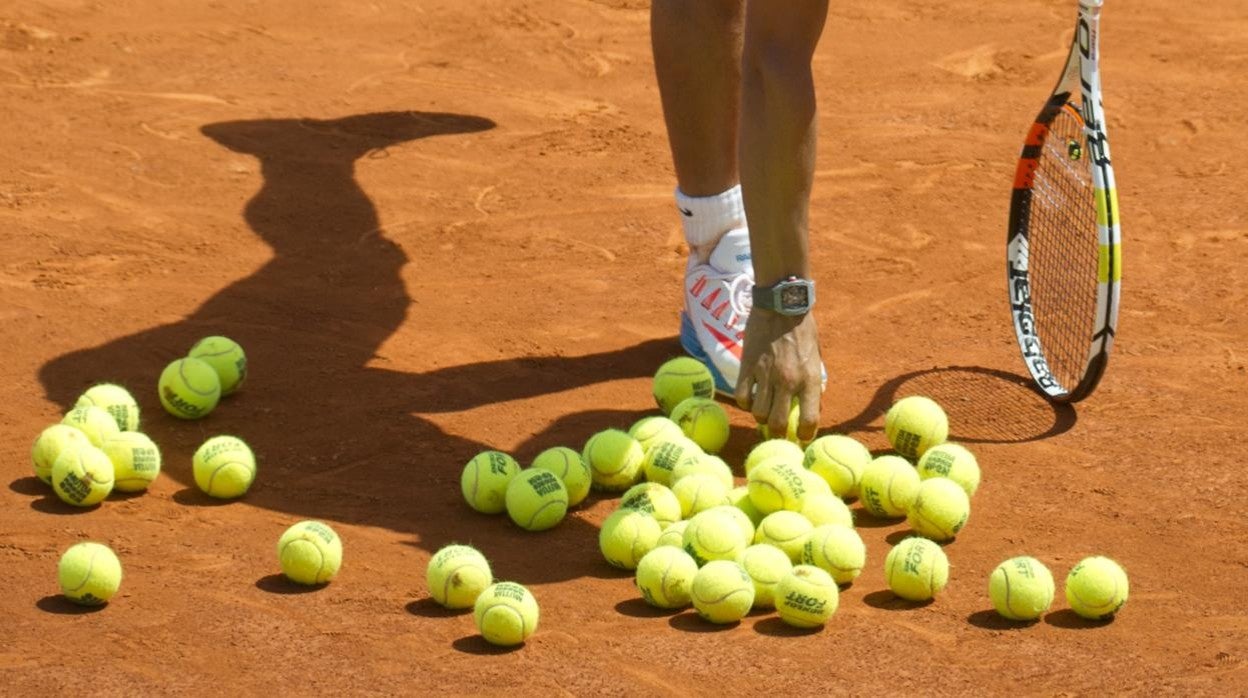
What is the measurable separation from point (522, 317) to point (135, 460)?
5.63 ft

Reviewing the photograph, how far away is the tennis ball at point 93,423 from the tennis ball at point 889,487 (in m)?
2.06

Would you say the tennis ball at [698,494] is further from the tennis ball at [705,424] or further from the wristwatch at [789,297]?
the wristwatch at [789,297]

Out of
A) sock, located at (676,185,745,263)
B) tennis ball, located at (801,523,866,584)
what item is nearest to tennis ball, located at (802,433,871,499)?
tennis ball, located at (801,523,866,584)

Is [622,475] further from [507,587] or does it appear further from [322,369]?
[322,369]

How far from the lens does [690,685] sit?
3885 mm

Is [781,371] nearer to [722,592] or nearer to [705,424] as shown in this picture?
[705,424]

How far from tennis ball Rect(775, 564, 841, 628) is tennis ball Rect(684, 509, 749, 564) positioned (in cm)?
21

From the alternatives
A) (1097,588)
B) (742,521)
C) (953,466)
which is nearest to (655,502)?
(742,521)

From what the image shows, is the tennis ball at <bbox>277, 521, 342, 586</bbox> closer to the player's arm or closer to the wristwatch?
the player's arm

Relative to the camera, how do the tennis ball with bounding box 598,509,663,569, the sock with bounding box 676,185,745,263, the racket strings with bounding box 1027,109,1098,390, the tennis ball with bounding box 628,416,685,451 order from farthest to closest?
the racket strings with bounding box 1027,109,1098,390
the sock with bounding box 676,185,745,263
the tennis ball with bounding box 628,416,685,451
the tennis ball with bounding box 598,509,663,569

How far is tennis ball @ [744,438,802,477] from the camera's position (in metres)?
4.74

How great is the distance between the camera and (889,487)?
4.67 metres

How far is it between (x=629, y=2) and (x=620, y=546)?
5896 mm

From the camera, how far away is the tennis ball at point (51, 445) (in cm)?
474
